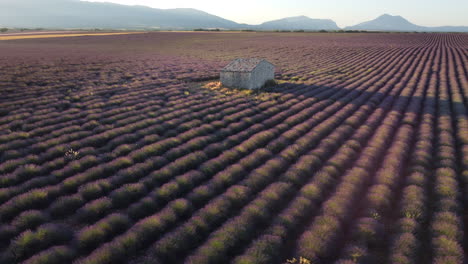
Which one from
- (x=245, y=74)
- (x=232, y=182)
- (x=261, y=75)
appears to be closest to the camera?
(x=232, y=182)

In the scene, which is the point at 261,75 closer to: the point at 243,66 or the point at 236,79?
the point at 243,66

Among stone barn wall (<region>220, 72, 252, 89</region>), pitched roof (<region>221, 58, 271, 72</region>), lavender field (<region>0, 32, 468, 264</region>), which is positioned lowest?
lavender field (<region>0, 32, 468, 264</region>)

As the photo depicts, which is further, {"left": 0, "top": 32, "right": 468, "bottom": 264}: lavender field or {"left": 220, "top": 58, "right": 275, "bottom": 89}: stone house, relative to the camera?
{"left": 220, "top": 58, "right": 275, "bottom": 89}: stone house

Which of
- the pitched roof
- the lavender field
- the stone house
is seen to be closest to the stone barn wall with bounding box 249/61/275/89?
the stone house

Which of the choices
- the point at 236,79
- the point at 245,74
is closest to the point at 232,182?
the point at 245,74

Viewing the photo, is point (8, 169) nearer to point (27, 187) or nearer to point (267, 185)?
point (27, 187)

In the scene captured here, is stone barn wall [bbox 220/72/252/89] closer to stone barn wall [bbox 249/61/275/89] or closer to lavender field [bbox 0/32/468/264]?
stone barn wall [bbox 249/61/275/89]
